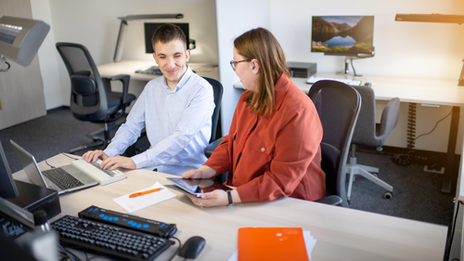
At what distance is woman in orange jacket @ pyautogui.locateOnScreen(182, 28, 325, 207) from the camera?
123 centimetres

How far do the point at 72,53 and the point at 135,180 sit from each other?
2159 mm

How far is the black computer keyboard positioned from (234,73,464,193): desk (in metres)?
2.06

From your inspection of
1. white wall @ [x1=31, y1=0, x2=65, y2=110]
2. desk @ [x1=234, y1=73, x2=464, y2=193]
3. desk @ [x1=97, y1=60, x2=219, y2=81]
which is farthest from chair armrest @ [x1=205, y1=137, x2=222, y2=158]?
white wall @ [x1=31, y1=0, x2=65, y2=110]

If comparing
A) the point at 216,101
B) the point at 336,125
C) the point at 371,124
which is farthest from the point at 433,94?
the point at 216,101

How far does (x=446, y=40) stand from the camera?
3.02m

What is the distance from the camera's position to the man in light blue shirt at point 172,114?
1.79 m

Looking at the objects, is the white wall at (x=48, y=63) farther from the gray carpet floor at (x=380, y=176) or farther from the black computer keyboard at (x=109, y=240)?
the black computer keyboard at (x=109, y=240)

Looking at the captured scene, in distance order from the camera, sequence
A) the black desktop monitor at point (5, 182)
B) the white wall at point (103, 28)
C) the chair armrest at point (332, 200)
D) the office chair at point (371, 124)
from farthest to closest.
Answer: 1. the white wall at point (103, 28)
2. the office chair at point (371, 124)
3. the chair armrest at point (332, 200)
4. the black desktop monitor at point (5, 182)

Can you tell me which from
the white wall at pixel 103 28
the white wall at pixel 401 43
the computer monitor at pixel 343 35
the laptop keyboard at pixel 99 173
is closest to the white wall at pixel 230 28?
the white wall at pixel 401 43

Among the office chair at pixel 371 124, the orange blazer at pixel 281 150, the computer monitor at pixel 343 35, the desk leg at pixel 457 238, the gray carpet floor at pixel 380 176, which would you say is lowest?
the gray carpet floor at pixel 380 176

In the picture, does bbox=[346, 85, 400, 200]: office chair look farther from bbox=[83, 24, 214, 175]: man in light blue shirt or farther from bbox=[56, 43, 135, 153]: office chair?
bbox=[56, 43, 135, 153]: office chair

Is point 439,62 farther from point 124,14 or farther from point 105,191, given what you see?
point 124,14

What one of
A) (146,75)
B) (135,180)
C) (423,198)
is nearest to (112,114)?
(146,75)

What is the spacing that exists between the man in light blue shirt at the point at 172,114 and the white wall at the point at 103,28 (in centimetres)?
217
